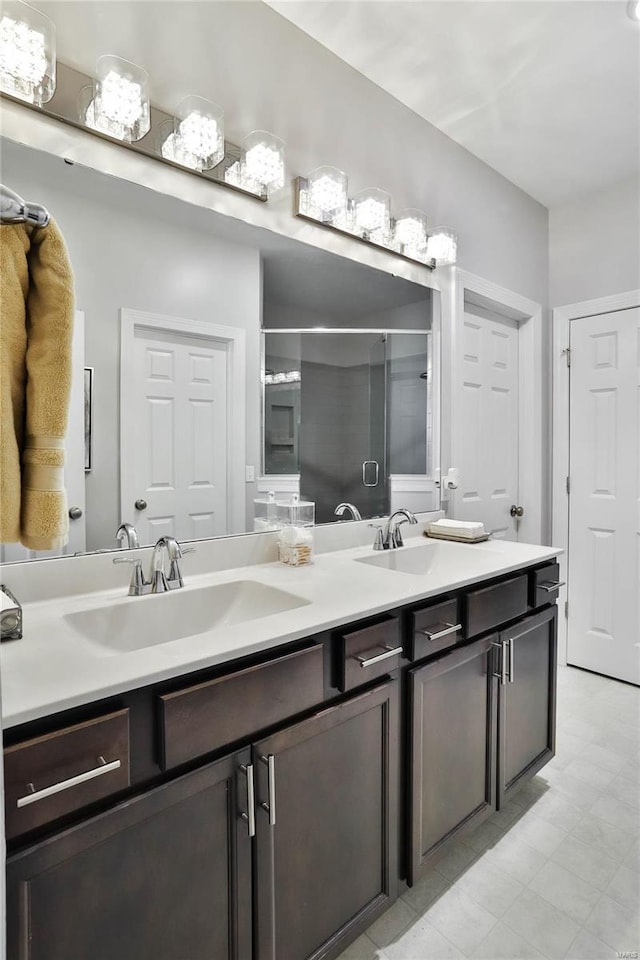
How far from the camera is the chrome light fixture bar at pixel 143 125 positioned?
124 cm

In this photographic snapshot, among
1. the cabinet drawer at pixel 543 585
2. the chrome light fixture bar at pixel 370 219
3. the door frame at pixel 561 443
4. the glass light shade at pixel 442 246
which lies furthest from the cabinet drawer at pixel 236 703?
the door frame at pixel 561 443

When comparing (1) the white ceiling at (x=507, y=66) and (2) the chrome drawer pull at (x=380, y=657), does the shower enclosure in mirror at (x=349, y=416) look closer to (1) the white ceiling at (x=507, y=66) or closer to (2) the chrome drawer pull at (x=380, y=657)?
(2) the chrome drawer pull at (x=380, y=657)

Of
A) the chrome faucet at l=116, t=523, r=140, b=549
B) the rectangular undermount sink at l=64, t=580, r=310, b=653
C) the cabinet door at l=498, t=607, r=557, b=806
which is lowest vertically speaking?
the cabinet door at l=498, t=607, r=557, b=806

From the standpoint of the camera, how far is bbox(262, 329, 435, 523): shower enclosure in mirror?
1730 mm

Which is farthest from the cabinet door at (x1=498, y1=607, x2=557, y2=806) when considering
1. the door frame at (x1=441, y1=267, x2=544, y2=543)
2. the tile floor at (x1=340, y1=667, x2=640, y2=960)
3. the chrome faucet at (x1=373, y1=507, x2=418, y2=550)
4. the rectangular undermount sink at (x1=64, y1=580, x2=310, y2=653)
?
the door frame at (x1=441, y1=267, x2=544, y2=543)

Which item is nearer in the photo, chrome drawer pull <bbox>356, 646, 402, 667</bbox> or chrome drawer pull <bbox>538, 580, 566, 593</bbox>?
chrome drawer pull <bbox>356, 646, 402, 667</bbox>

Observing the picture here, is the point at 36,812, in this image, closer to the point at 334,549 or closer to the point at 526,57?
the point at 334,549

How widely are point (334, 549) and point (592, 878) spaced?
1231 millimetres

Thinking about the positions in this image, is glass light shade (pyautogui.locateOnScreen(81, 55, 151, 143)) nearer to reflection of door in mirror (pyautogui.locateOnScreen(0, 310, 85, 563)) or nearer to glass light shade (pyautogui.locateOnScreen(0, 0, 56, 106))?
glass light shade (pyautogui.locateOnScreen(0, 0, 56, 106))

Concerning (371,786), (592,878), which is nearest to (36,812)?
(371,786)

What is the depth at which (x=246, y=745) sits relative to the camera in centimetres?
97

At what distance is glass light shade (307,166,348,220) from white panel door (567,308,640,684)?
1725 millimetres

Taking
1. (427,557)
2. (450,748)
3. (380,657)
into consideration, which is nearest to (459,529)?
(427,557)

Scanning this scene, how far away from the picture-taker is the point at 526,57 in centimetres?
191
